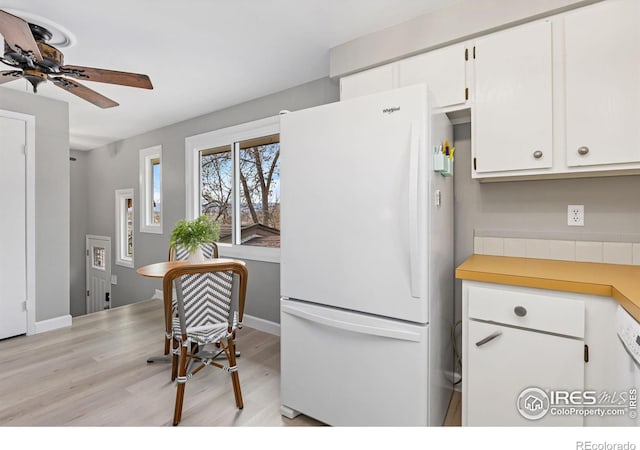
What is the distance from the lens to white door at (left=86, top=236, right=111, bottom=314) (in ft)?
17.9

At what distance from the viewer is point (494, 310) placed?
1.51 meters

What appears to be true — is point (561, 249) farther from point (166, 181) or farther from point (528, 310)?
point (166, 181)

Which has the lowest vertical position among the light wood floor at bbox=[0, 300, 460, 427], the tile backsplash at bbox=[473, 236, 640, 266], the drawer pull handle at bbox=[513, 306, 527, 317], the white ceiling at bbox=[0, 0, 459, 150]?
the light wood floor at bbox=[0, 300, 460, 427]

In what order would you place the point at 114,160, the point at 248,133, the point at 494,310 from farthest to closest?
the point at 114,160 → the point at 248,133 → the point at 494,310

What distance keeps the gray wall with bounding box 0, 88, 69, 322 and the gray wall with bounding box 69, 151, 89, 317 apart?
2.67m

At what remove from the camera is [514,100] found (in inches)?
70.2

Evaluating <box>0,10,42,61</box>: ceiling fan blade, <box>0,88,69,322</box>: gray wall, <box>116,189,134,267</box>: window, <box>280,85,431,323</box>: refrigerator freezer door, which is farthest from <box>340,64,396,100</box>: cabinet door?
<box>116,189,134,267</box>: window

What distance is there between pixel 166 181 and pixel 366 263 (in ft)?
12.2

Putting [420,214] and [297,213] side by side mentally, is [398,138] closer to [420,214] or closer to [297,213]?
[420,214]

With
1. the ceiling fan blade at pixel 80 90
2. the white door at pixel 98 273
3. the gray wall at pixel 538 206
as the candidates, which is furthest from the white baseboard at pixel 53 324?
the gray wall at pixel 538 206

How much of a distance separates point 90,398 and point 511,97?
3.07 m

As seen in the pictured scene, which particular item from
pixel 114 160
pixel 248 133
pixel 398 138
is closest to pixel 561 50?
pixel 398 138

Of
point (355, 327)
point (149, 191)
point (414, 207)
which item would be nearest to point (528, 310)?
point (414, 207)

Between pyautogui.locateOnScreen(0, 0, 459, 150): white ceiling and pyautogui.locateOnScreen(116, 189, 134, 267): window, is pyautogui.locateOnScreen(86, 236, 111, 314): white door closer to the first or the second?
pyautogui.locateOnScreen(116, 189, 134, 267): window
